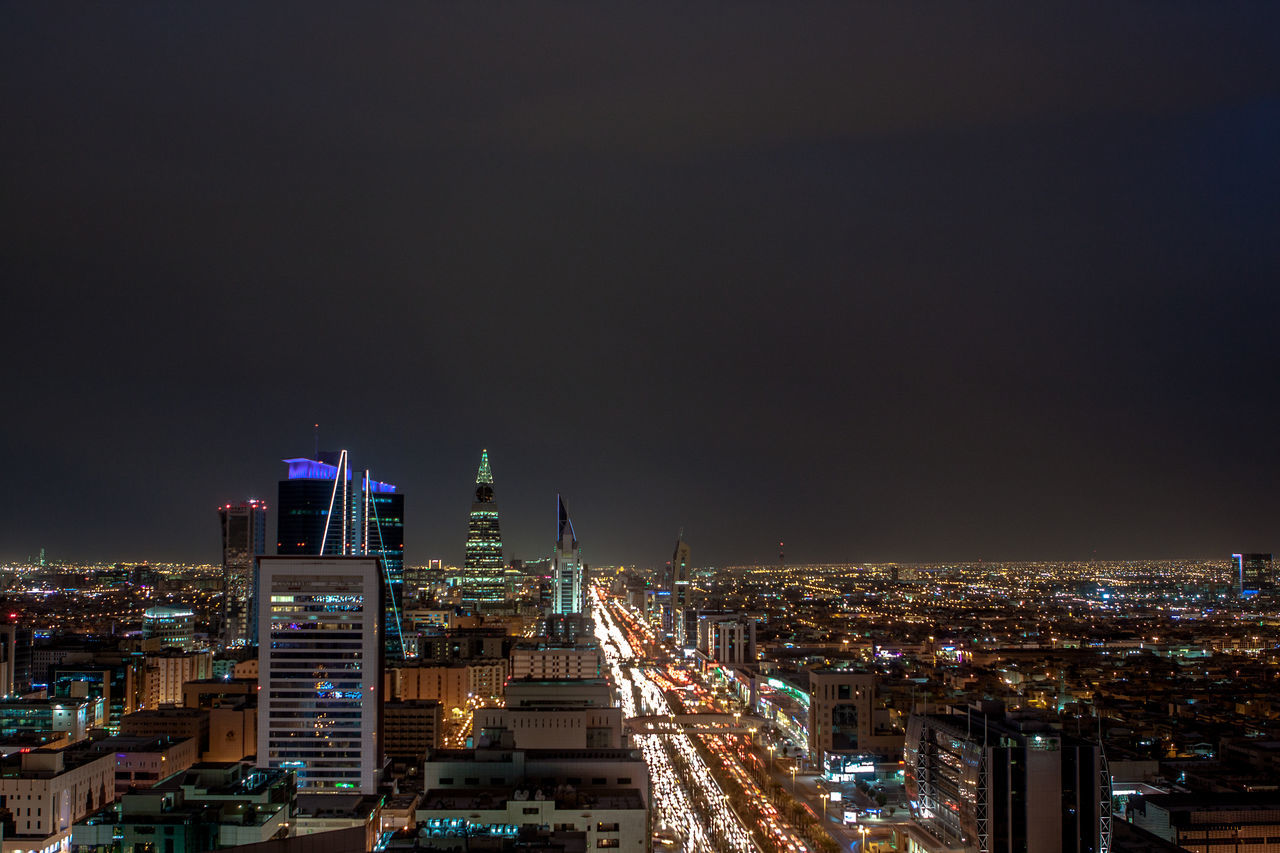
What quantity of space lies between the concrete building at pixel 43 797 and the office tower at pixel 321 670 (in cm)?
553

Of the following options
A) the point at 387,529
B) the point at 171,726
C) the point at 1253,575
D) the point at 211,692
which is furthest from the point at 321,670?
the point at 1253,575

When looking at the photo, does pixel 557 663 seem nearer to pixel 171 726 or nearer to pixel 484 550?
pixel 171 726

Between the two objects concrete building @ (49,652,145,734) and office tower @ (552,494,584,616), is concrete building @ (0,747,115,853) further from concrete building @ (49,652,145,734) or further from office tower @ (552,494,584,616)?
office tower @ (552,494,584,616)

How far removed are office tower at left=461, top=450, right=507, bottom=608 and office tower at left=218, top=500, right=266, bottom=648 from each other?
1133 inches

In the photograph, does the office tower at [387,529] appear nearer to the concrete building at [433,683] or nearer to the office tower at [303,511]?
the office tower at [303,511]

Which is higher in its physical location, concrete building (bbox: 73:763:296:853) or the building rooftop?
the building rooftop

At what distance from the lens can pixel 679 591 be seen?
111 metres

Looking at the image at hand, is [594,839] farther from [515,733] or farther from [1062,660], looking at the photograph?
[1062,660]

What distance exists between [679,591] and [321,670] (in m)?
76.7

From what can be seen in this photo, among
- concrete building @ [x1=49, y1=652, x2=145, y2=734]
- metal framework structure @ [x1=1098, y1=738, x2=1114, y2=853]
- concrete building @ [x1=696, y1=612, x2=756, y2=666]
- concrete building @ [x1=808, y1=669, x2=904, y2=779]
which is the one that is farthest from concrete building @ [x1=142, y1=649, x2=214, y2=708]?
metal framework structure @ [x1=1098, y1=738, x2=1114, y2=853]

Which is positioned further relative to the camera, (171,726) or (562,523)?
(562,523)

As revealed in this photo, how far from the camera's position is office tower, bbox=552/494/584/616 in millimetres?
99500

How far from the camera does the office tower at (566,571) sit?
99500 millimetres

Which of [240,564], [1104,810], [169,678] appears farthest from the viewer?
[240,564]
